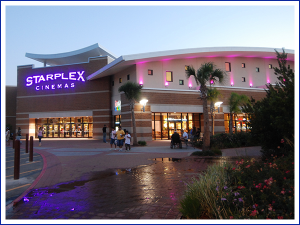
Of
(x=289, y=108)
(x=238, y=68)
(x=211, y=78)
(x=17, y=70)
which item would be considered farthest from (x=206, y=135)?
(x=17, y=70)

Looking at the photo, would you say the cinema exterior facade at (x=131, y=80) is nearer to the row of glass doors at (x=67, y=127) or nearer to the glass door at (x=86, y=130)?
the row of glass doors at (x=67, y=127)

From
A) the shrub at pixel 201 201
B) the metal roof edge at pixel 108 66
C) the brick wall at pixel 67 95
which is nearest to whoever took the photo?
the shrub at pixel 201 201

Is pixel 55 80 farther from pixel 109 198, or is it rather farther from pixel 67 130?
pixel 109 198

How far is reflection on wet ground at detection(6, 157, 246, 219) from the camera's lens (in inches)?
183

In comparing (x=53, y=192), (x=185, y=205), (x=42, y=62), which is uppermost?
(x=42, y=62)

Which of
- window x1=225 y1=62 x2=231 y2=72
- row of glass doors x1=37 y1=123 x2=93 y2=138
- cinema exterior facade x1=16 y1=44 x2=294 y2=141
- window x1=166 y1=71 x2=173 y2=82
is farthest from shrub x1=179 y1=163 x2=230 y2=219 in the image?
row of glass doors x1=37 y1=123 x2=93 y2=138

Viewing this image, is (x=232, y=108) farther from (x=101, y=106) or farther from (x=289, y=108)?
(x=289, y=108)

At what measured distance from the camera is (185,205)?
166 inches

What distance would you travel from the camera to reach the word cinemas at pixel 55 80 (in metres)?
31.3

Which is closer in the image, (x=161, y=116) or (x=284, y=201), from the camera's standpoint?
(x=284, y=201)

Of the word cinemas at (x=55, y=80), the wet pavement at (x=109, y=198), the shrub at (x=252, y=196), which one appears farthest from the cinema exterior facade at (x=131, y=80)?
the shrub at (x=252, y=196)

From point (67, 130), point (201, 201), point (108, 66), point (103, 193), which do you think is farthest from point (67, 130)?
point (201, 201)

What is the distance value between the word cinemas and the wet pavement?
2508 centimetres

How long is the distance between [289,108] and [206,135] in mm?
8473
